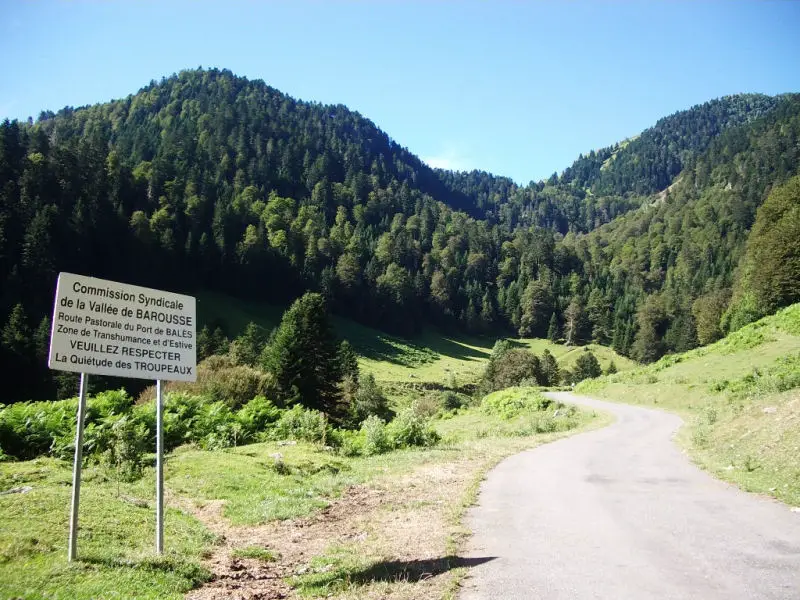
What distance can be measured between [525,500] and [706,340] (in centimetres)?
9475

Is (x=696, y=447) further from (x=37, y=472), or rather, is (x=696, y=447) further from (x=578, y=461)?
(x=37, y=472)

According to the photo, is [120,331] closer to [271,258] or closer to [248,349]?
[248,349]

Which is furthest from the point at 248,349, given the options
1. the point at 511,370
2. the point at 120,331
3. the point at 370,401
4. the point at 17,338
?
the point at 120,331

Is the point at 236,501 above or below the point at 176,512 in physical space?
below

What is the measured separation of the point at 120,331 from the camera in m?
7.24

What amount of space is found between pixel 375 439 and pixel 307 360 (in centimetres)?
2672

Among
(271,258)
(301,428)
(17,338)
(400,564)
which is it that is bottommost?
(301,428)

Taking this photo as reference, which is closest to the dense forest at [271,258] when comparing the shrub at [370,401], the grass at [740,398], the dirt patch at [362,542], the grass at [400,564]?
the grass at [740,398]

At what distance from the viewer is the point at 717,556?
269 inches

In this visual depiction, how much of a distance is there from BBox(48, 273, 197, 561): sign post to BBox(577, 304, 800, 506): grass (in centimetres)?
1127

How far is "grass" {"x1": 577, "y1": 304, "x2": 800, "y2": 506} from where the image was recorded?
12.8m

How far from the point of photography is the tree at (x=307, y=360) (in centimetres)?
4444

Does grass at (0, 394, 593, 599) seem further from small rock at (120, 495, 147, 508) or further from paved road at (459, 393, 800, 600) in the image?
paved road at (459, 393, 800, 600)

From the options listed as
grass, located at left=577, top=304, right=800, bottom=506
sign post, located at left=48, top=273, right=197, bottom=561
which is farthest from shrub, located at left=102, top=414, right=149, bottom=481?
grass, located at left=577, top=304, right=800, bottom=506
